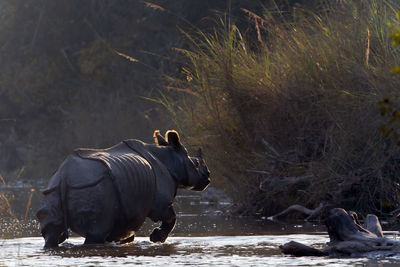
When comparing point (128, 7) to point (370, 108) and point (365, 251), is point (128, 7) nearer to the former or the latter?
point (370, 108)

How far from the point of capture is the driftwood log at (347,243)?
6953mm

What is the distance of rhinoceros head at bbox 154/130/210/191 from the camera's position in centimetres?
934

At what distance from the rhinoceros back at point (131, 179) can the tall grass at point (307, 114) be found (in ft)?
8.37

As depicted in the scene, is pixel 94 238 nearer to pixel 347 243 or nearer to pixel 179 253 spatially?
pixel 179 253

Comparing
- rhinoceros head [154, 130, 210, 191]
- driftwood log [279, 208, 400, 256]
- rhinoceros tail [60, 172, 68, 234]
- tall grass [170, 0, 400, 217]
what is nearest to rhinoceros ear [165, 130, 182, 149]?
rhinoceros head [154, 130, 210, 191]

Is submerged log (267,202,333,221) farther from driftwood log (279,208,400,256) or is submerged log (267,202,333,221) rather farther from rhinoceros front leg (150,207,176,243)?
driftwood log (279,208,400,256)

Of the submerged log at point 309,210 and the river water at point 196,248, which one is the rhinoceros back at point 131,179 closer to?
the river water at point 196,248

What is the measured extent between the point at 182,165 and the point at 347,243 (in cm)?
280

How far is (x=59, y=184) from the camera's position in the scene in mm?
7848

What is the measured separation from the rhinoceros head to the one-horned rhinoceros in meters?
0.64

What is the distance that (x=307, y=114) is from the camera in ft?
35.4

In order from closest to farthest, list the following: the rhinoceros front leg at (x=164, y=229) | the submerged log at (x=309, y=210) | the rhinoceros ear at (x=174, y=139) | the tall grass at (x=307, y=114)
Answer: the rhinoceros front leg at (x=164, y=229) < the rhinoceros ear at (x=174, y=139) < the tall grass at (x=307, y=114) < the submerged log at (x=309, y=210)

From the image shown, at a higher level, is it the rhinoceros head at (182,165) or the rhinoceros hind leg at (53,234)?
the rhinoceros head at (182,165)

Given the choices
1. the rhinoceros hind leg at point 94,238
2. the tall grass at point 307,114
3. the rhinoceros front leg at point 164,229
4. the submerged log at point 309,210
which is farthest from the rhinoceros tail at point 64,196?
the submerged log at point 309,210
